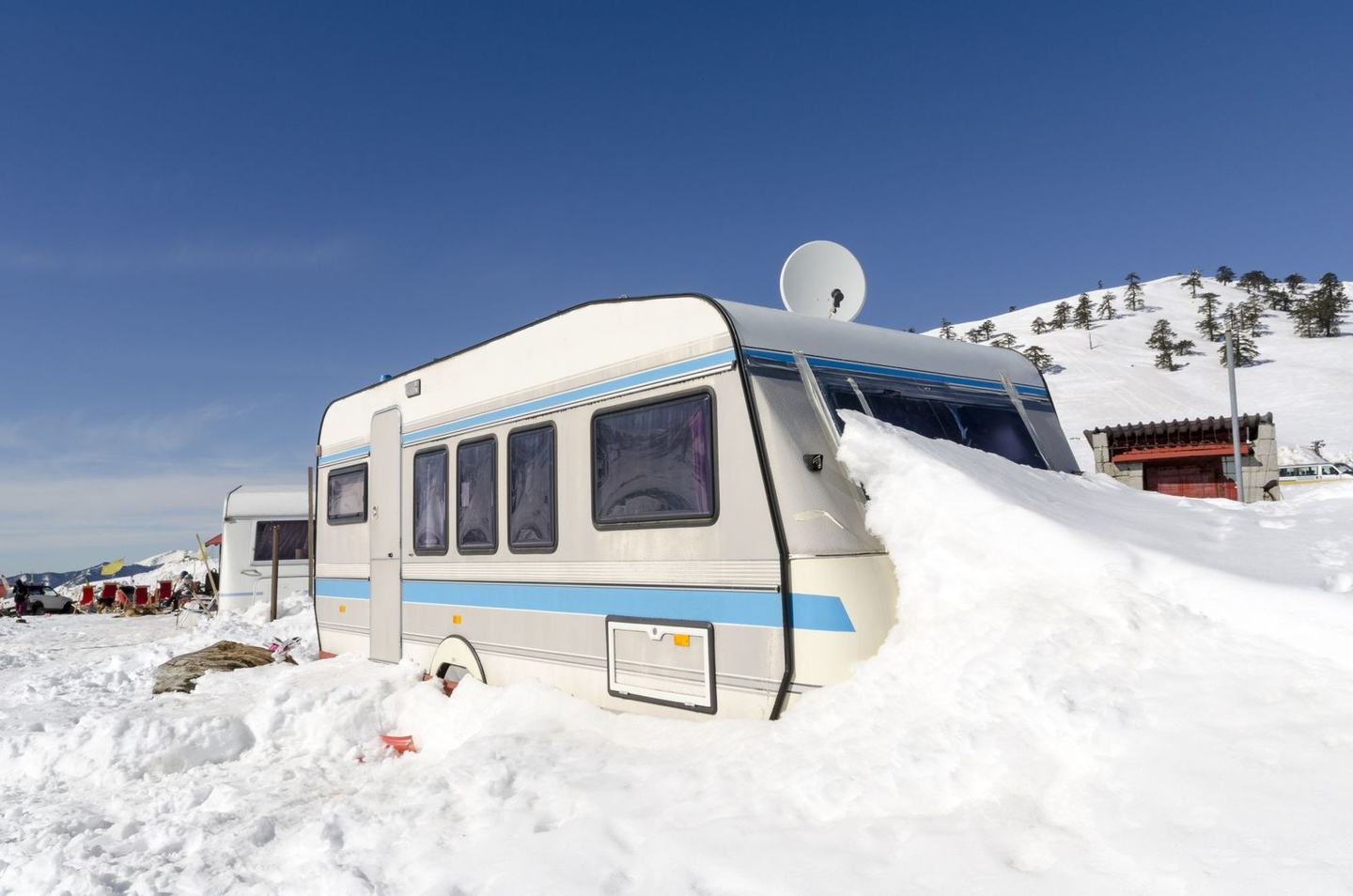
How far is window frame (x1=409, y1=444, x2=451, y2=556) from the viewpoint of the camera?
281 inches

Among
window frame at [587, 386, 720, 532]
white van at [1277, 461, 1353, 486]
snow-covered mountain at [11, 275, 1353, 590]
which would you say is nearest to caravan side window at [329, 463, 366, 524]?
window frame at [587, 386, 720, 532]

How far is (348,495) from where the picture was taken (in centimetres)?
888

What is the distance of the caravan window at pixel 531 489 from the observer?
5945 mm

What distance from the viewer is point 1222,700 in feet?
9.82

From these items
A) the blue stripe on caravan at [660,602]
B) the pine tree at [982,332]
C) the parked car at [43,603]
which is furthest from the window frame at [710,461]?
the pine tree at [982,332]

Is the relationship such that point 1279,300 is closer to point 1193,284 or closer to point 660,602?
point 1193,284

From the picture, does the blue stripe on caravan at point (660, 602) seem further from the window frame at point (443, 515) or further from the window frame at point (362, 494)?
the window frame at point (362, 494)

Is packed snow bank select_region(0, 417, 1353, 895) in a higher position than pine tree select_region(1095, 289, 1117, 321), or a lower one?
lower

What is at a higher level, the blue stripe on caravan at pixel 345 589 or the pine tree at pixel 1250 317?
the pine tree at pixel 1250 317

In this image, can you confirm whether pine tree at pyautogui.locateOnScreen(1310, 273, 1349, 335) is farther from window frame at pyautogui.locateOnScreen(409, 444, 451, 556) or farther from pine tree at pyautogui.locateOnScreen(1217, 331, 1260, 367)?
window frame at pyautogui.locateOnScreen(409, 444, 451, 556)

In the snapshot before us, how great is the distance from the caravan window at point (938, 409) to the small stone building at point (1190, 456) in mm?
22848

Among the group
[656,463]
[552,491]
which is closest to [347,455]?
[552,491]

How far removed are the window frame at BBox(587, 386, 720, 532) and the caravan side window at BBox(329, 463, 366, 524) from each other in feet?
12.3

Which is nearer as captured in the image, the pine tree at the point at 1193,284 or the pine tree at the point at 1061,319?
the pine tree at the point at 1061,319
